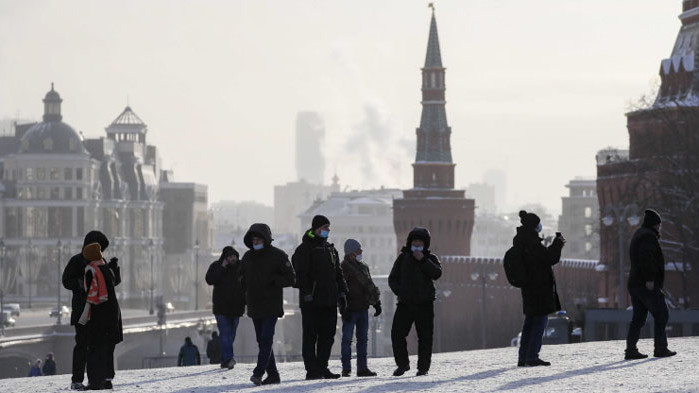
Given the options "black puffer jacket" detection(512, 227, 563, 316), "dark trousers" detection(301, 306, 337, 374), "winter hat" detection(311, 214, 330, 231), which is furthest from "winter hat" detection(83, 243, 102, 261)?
"black puffer jacket" detection(512, 227, 563, 316)

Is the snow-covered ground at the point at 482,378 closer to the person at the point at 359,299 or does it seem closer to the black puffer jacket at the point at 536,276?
the person at the point at 359,299

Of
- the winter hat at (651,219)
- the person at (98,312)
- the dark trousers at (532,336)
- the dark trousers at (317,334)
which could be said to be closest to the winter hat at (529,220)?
the dark trousers at (532,336)

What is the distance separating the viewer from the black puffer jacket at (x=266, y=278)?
29625 mm

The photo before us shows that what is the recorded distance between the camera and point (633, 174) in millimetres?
87688

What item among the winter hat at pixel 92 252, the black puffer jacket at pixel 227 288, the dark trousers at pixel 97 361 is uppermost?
the winter hat at pixel 92 252

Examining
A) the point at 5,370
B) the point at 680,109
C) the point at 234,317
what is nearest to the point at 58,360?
the point at 5,370

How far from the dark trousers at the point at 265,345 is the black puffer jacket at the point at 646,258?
187 inches

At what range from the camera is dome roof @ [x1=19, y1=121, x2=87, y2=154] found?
188750 mm

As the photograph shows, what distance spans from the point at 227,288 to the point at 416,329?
455 cm

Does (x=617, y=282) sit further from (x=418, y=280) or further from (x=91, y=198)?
(x=91, y=198)

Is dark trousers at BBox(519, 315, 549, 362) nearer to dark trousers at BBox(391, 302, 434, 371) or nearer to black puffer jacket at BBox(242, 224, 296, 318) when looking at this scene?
dark trousers at BBox(391, 302, 434, 371)

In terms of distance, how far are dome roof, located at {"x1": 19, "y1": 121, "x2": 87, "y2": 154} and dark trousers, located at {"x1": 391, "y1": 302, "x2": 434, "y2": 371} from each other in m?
160

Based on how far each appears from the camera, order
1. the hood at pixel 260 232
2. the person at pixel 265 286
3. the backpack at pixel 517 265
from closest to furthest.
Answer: the hood at pixel 260 232, the person at pixel 265 286, the backpack at pixel 517 265

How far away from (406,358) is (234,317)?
13.9ft
